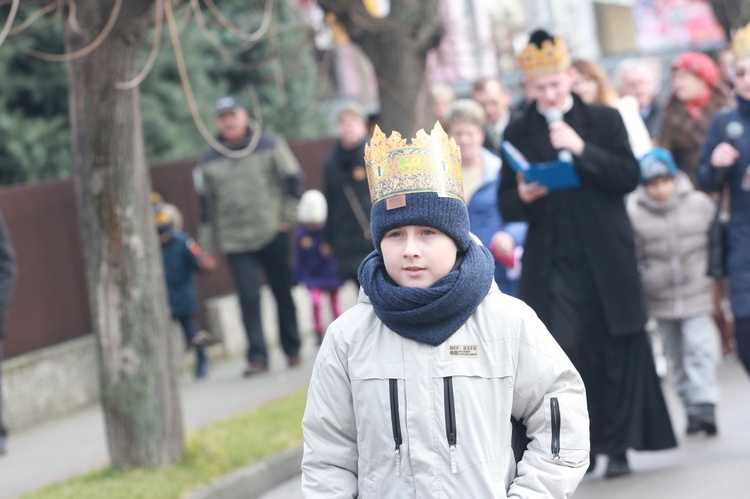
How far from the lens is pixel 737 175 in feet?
26.4

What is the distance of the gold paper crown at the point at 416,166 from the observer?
13.4 feet

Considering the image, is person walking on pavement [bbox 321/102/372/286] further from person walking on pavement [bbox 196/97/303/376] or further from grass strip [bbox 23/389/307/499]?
grass strip [bbox 23/389/307/499]

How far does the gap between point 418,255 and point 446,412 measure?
43cm

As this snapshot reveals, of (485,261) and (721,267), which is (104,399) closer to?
(721,267)

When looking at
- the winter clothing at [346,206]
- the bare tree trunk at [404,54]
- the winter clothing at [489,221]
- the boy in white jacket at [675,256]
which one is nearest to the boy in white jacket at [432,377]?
the winter clothing at [489,221]

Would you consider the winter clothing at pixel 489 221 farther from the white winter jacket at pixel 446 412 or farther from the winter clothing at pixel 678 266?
the white winter jacket at pixel 446 412

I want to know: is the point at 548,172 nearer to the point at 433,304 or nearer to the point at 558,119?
the point at 558,119

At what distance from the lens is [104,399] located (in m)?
8.23

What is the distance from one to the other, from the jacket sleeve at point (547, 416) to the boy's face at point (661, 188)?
17.1 ft

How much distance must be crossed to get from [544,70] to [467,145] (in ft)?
5.25

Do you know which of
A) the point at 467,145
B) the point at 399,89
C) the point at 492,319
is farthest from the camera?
the point at 399,89

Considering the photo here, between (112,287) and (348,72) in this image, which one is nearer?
(112,287)

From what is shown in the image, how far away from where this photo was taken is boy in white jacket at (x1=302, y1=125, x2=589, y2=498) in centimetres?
389

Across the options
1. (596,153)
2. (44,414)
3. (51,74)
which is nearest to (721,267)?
(596,153)
